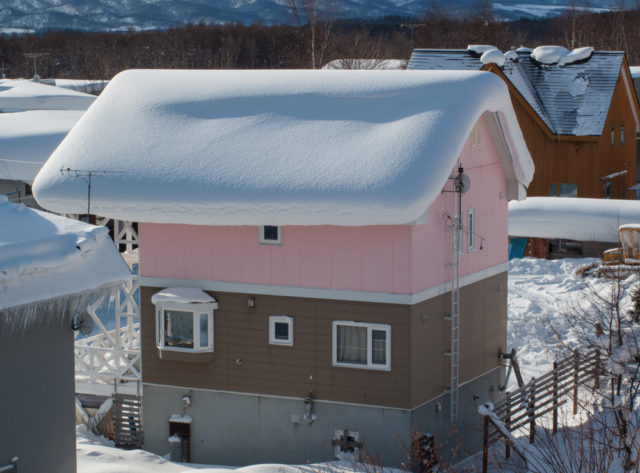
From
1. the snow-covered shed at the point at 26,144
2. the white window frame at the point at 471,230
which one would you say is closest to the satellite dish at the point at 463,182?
the white window frame at the point at 471,230

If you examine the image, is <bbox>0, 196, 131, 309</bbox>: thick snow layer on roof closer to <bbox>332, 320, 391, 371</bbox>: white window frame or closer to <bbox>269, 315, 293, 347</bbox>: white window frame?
<bbox>269, 315, 293, 347</bbox>: white window frame

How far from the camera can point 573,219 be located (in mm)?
31438

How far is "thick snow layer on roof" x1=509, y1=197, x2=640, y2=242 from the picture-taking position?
31328mm

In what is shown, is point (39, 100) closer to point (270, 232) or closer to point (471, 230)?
point (270, 232)

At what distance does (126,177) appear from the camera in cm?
1614

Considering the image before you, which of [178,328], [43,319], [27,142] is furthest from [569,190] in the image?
[43,319]

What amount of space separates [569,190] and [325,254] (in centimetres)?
2243

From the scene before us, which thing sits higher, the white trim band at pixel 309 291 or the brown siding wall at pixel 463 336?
the white trim band at pixel 309 291

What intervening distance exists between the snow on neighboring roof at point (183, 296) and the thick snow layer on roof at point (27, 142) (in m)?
10.1

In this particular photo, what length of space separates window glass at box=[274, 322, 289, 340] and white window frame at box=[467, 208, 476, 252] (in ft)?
12.1

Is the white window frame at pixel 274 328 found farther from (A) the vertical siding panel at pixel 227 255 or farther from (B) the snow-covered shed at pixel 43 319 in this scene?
(B) the snow-covered shed at pixel 43 319

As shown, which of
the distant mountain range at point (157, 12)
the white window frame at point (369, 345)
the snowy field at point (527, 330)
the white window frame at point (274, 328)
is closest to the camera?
the snowy field at point (527, 330)

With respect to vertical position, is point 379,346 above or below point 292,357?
above

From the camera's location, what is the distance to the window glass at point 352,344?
52.4 feet
